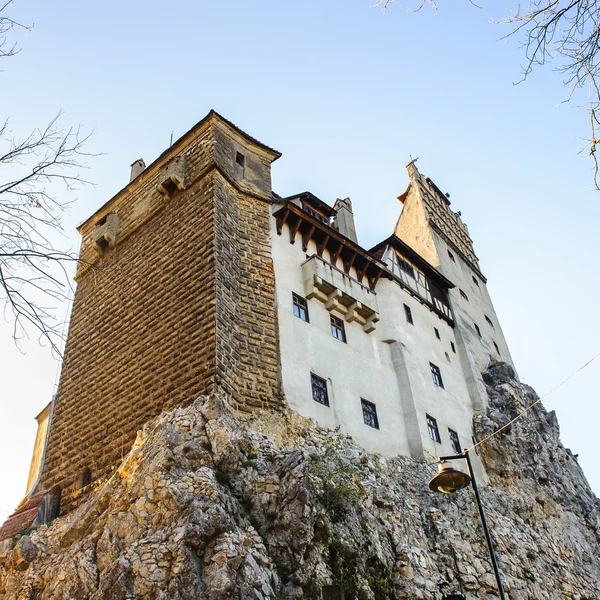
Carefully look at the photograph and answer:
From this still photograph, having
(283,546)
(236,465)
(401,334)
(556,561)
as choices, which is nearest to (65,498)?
(236,465)

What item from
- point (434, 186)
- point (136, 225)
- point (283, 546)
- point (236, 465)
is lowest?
point (283, 546)

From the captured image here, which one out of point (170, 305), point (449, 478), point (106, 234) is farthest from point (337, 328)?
point (449, 478)

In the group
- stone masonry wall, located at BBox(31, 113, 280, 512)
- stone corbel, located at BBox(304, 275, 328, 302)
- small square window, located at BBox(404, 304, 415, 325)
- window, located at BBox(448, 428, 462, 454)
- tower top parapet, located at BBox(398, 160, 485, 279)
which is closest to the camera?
stone masonry wall, located at BBox(31, 113, 280, 512)

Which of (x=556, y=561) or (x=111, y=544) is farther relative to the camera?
(x=556, y=561)

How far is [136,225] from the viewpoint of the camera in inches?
723

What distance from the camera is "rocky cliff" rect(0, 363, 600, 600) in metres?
10.2

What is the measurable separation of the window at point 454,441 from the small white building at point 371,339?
0.04m

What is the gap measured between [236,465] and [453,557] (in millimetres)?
5932

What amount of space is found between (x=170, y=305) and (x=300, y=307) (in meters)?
3.61

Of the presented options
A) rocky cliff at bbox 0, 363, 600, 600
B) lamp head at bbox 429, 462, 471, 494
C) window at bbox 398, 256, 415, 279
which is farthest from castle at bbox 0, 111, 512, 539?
lamp head at bbox 429, 462, 471, 494

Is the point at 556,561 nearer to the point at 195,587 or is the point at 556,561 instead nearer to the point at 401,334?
the point at 401,334

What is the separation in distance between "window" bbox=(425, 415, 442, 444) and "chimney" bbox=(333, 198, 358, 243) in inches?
263

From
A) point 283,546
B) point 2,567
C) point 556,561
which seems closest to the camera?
point 283,546

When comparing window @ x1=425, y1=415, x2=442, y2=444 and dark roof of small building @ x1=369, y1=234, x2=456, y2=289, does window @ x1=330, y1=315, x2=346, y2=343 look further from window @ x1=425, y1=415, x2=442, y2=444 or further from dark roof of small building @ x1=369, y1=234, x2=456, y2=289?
dark roof of small building @ x1=369, y1=234, x2=456, y2=289
